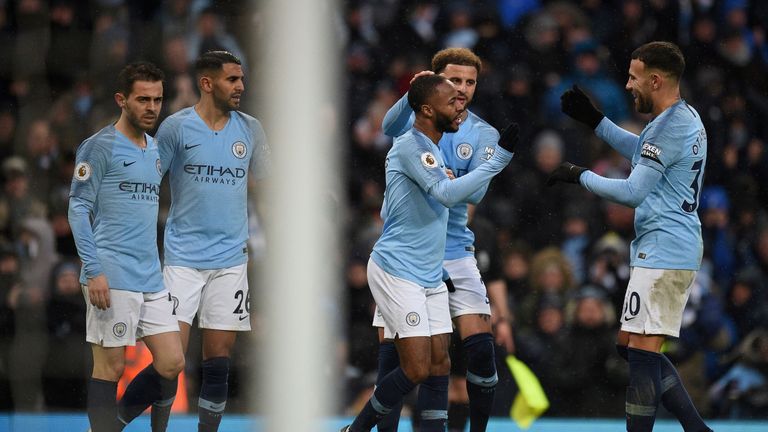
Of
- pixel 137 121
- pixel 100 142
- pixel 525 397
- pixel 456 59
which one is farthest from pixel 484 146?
pixel 525 397

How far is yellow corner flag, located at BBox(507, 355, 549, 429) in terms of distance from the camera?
4922 mm

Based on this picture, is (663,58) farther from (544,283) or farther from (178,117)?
(544,283)

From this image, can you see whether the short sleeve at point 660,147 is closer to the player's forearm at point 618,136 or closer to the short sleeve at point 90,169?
the player's forearm at point 618,136

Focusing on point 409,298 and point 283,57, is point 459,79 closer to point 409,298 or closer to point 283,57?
point 409,298

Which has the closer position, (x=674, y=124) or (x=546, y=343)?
(x=674, y=124)

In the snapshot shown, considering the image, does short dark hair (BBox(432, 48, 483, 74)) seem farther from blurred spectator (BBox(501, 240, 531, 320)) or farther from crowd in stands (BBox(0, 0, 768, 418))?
blurred spectator (BBox(501, 240, 531, 320))

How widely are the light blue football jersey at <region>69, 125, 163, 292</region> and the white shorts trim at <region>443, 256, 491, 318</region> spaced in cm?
102

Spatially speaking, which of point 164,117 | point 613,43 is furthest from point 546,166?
point 164,117

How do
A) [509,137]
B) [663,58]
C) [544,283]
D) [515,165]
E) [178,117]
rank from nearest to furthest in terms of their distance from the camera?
[509,137] → [663,58] → [178,117] → [544,283] → [515,165]

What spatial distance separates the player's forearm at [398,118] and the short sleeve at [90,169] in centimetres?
94

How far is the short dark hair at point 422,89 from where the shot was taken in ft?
11.8

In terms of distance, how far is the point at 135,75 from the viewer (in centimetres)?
381

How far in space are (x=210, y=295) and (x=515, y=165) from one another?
2.44 metres

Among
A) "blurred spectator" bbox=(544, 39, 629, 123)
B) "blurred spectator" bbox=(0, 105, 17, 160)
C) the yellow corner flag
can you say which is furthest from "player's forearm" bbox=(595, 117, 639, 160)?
"blurred spectator" bbox=(0, 105, 17, 160)
